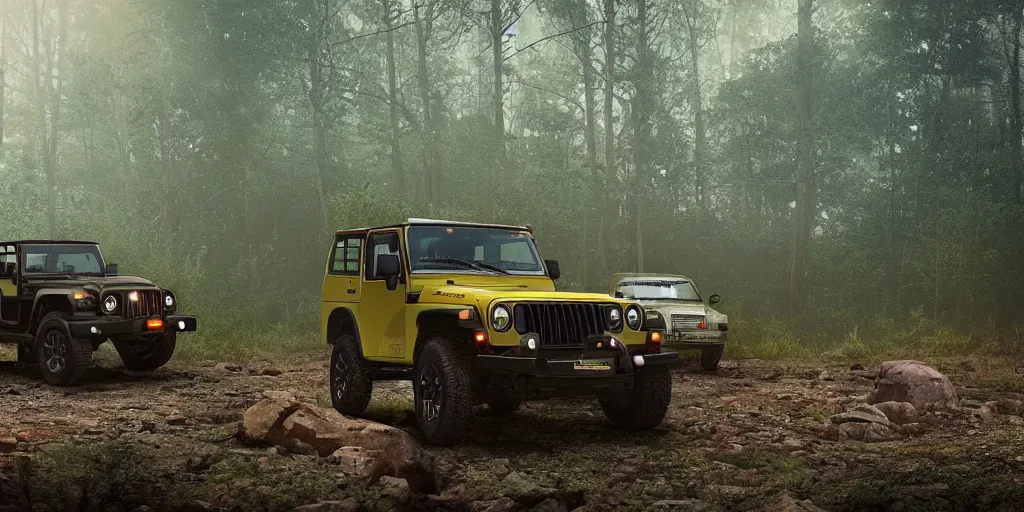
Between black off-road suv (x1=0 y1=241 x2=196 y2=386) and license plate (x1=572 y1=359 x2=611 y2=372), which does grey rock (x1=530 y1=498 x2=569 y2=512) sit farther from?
black off-road suv (x1=0 y1=241 x2=196 y2=386)

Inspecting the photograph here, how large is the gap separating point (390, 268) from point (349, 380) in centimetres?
186

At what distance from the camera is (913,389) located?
37.4 feet

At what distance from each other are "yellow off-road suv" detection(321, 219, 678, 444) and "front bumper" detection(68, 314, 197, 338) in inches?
149

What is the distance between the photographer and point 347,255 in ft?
36.1

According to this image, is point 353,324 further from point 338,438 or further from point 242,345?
point 242,345

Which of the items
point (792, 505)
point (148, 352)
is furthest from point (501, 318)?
point (148, 352)

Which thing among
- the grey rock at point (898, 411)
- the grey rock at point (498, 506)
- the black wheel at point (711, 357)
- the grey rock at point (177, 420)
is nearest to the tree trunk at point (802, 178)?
the black wheel at point (711, 357)

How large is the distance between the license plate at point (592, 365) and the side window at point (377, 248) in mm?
2612

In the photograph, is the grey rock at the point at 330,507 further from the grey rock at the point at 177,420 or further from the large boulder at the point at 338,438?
the grey rock at the point at 177,420

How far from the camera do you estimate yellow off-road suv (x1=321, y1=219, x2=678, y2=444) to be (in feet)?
28.3

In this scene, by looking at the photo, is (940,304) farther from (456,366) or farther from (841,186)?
(456,366)

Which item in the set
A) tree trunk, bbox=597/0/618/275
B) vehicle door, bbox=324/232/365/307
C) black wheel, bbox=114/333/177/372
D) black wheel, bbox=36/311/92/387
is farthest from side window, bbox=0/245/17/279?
tree trunk, bbox=597/0/618/275

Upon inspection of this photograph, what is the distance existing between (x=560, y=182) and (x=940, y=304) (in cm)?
1367

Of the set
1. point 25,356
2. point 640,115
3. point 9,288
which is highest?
point 640,115
